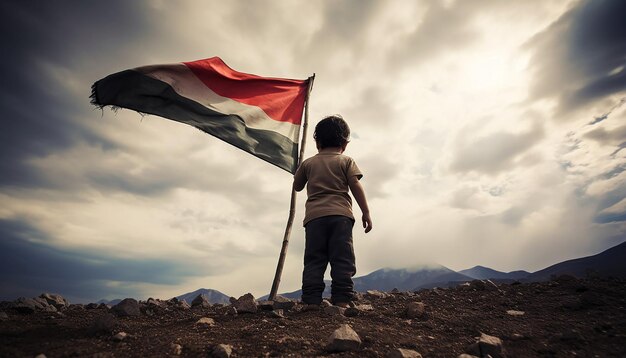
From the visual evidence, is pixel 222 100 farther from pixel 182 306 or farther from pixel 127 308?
pixel 127 308

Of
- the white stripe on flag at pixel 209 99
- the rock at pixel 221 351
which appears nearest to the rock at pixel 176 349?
the rock at pixel 221 351

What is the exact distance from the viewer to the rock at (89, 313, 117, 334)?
8.16ft

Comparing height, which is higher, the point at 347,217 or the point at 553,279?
the point at 347,217

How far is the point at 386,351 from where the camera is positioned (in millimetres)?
2271

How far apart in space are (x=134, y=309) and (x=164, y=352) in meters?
1.72

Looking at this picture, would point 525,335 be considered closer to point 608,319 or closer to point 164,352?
point 608,319

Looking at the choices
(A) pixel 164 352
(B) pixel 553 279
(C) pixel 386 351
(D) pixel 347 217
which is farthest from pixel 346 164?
(B) pixel 553 279

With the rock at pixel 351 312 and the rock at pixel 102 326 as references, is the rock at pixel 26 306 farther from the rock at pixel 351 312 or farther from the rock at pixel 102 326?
the rock at pixel 351 312

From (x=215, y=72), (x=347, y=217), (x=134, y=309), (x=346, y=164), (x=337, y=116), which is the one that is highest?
(x=215, y=72)

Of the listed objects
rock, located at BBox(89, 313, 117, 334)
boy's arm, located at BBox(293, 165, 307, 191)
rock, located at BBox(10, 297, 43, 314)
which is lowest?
rock, located at BBox(89, 313, 117, 334)

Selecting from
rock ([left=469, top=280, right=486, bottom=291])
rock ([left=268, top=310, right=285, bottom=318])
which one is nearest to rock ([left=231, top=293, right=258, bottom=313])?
rock ([left=268, top=310, right=285, bottom=318])

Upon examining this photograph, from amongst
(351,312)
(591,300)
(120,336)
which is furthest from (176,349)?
(591,300)

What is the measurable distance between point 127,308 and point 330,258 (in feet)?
7.91

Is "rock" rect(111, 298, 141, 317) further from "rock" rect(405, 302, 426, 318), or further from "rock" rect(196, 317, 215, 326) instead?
"rock" rect(405, 302, 426, 318)
